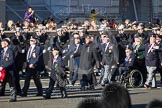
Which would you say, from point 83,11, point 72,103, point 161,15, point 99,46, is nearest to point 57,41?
point 99,46

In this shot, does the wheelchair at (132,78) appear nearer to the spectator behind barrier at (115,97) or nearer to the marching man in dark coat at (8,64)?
the marching man in dark coat at (8,64)

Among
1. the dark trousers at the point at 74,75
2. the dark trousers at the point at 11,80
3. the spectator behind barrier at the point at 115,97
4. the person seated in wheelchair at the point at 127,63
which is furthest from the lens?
the person seated in wheelchair at the point at 127,63

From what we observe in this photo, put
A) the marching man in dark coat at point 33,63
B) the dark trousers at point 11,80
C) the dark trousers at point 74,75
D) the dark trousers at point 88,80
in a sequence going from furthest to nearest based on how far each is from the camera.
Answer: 1. the dark trousers at point 74,75
2. the dark trousers at point 88,80
3. the marching man in dark coat at point 33,63
4. the dark trousers at point 11,80

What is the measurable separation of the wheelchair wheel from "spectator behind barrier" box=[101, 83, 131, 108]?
1237 cm

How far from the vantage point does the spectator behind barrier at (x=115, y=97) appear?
5261 mm

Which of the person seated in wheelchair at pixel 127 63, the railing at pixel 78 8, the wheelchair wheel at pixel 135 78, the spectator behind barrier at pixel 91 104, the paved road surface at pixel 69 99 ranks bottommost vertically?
the paved road surface at pixel 69 99

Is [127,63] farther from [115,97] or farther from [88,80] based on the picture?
Result: [115,97]

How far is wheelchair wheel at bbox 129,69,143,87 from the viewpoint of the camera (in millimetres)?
17975

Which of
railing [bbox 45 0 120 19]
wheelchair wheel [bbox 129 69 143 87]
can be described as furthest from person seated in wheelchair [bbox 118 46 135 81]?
railing [bbox 45 0 120 19]

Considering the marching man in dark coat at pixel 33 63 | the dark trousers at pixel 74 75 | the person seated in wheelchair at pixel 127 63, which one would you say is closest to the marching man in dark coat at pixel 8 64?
the marching man in dark coat at pixel 33 63

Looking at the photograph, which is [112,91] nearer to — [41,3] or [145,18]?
[41,3]

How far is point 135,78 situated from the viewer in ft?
59.8

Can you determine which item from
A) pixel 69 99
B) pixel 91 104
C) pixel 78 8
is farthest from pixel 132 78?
pixel 78 8

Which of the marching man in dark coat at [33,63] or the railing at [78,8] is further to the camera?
the railing at [78,8]
